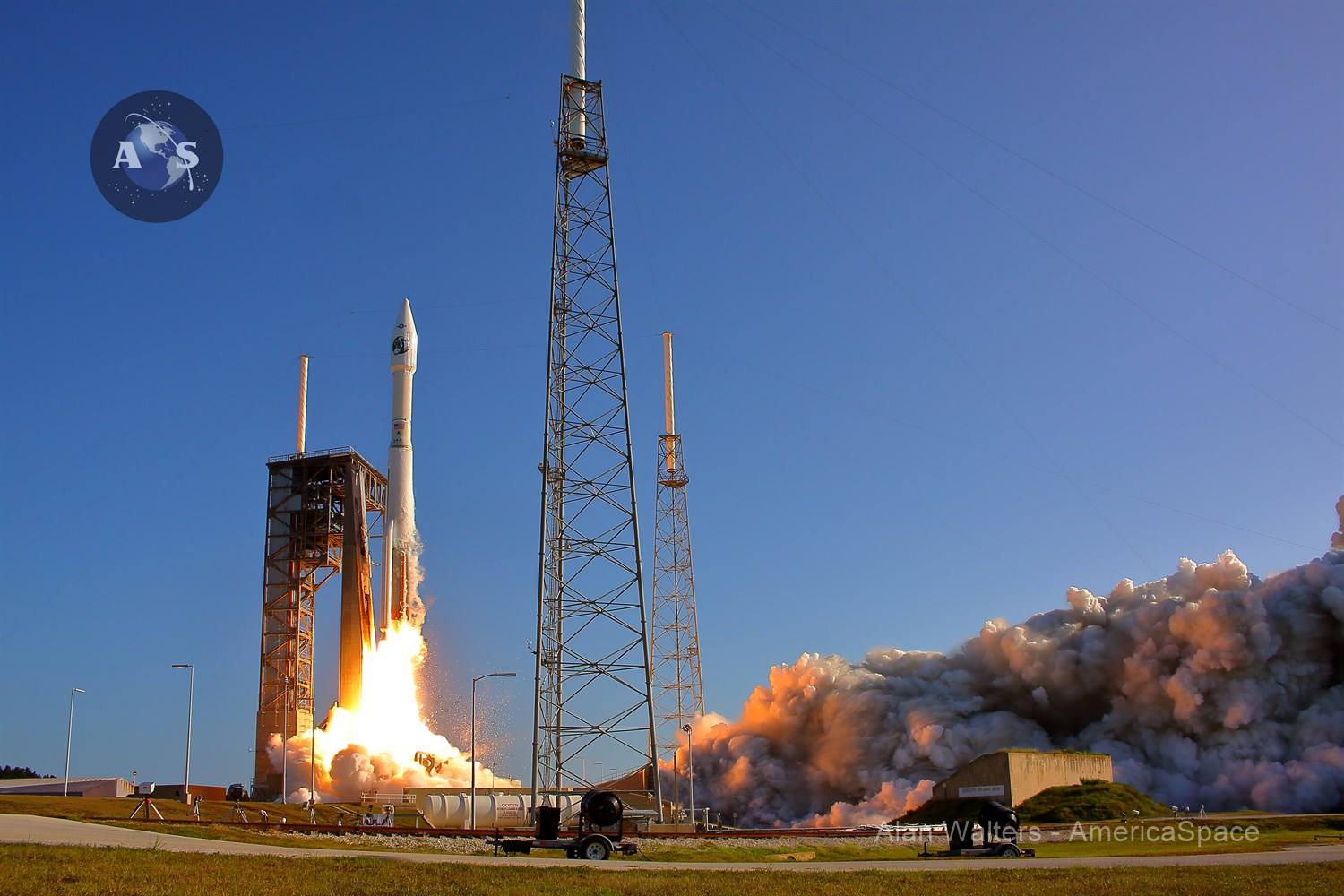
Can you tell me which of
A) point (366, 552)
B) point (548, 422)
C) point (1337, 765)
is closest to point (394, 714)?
point (366, 552)

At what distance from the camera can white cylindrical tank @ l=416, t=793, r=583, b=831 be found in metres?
A: 58.8

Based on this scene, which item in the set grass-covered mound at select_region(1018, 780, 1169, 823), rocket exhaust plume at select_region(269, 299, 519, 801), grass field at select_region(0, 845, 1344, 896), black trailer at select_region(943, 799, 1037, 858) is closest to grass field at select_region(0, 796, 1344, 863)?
black trailer at select_region(943, 799, 1037, 858)

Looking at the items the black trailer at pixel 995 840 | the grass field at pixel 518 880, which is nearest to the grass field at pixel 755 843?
the black trailer at pixel 995 840

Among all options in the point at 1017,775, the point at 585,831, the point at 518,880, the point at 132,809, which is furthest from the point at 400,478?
the point at 518,880

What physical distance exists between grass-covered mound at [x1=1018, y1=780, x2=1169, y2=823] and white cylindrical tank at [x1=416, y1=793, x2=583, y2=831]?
2101 centimetres

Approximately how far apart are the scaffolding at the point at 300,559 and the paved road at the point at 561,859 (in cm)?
4578

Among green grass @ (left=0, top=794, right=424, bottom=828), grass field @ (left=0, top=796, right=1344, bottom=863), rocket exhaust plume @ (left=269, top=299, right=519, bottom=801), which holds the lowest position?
grass field @ (left=0, top=796, right=1344, bottom=863)

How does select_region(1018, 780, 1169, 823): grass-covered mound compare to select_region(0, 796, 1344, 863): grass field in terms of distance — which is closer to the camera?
select_region(0, 796, 1344, 863): grass field

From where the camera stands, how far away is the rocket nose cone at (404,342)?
79125 mm

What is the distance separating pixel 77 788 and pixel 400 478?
83.7ft

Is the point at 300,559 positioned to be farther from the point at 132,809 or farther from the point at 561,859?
the point at 561,859

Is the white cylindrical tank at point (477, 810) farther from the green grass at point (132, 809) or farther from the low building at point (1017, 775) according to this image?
the low building at point (1017, 775)

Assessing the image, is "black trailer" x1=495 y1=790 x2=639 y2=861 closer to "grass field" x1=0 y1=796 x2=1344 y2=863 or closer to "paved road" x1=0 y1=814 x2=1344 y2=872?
"paved road" x1=0 y1=814 x2=1344 y2=872

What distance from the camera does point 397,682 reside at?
265ft
